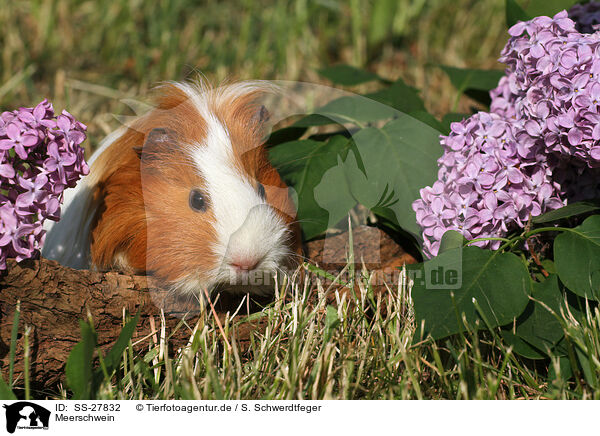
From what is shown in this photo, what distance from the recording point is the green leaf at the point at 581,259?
1.86 meters

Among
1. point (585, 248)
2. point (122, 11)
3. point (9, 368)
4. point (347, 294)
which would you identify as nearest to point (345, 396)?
point (347, 294)

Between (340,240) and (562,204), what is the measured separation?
0.82 meters

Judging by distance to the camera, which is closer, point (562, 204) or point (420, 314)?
point (420, 314)

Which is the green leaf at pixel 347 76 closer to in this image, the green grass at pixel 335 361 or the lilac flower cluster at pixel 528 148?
Result: the lilac flower cluster at pixel 528 148

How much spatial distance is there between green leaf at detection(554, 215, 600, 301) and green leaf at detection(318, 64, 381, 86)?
56.2 inches

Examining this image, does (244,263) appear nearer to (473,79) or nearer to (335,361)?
(335,361)

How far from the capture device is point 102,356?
1.87 metres

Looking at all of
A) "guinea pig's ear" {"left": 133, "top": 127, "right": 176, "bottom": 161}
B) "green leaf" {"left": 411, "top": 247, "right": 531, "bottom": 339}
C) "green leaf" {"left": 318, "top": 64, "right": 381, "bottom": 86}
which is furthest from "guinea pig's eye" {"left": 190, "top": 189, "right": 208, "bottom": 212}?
"green leaf" {"left": 318, "top": 64, "right": 381, "bottom": 86}

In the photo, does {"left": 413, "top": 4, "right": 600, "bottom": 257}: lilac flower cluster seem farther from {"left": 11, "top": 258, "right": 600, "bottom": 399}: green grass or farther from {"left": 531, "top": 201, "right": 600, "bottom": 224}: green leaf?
{"left": 11, "top": 258, "right": 600, "bottom": 399}: green grass

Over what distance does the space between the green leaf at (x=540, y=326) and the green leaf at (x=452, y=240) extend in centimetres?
28

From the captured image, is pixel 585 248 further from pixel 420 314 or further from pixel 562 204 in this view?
pixel 420 314

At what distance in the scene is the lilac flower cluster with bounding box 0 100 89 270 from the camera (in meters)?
1.84

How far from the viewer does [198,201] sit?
Result: 193cm
